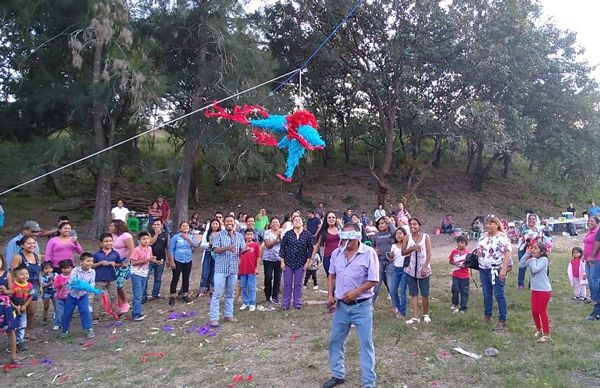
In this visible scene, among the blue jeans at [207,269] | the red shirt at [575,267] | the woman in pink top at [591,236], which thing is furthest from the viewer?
the blue jeans at [207,269]

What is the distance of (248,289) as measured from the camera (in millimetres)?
6898

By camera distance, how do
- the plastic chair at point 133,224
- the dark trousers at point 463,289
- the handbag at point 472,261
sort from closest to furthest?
the handbag at point 472,261 → the dark trousers at point 463,289 → the plastic chair at point 133,224

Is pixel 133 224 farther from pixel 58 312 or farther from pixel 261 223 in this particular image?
pixel 58 312

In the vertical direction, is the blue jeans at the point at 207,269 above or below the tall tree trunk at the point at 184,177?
below

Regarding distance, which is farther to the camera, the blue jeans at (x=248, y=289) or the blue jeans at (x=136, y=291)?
the blue jeans at (x=248, y=289)

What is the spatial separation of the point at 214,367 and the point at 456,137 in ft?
47.3

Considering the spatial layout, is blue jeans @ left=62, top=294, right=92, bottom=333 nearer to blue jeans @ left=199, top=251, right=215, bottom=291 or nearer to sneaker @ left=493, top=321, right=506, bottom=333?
blue jeans @ left=199, top=251, right=215, bottom=291

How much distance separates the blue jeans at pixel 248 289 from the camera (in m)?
6.86

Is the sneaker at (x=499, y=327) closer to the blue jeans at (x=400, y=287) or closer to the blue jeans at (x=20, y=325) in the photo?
the blue jeans at (x=400, y=287)

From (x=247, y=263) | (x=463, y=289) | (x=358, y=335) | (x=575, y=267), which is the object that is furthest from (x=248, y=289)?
(x=575, y=267)

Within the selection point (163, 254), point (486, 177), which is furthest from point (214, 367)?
point (486, 177)

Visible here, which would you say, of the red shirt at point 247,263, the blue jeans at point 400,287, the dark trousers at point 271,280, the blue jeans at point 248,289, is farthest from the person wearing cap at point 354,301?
the dark trousers at point 271,280

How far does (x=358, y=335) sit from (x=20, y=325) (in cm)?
381

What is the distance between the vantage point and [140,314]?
6.57m
